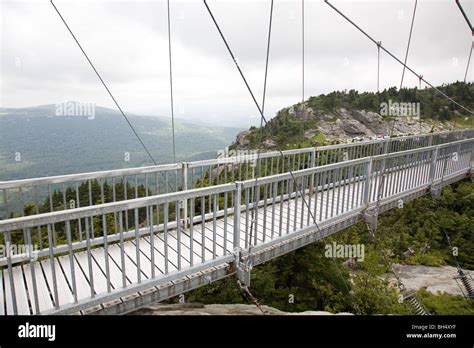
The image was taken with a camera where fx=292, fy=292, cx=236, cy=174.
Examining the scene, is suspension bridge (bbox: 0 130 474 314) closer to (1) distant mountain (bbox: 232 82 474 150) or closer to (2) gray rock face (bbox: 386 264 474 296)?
(2) gray rock face (bbox: 386 264 474 296)

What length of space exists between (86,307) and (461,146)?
978 centimetres

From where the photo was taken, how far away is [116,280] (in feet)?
10.7

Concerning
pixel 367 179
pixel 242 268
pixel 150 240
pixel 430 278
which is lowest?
pixel 430 278

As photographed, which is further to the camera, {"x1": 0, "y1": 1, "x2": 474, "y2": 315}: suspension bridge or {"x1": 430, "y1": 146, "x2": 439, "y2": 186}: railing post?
{"x1": 430, "y1": 146, "x2": 439, "y2": 186}: railing post

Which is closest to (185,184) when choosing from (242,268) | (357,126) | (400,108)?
(242,268)

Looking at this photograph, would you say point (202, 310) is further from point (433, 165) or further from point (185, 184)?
point (433, 165)
